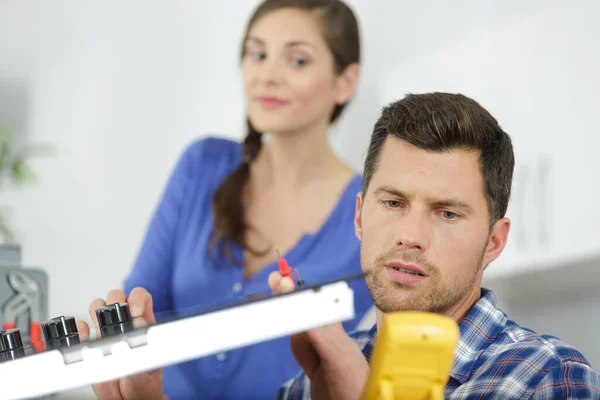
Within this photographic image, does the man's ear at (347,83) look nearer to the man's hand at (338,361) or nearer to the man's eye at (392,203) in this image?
the man's eye at (392,203)

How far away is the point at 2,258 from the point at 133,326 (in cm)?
62

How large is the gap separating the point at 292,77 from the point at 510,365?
0.95 meters

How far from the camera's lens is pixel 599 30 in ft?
5.64

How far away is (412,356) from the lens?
0.50 m

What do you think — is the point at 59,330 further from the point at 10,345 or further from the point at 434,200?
the point at 434,200

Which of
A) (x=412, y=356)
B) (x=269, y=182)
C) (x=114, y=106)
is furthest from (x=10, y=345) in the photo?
(x=114, y=106)

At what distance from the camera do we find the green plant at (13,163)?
2320 mm

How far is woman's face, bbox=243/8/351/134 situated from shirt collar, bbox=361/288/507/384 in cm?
Result: 83

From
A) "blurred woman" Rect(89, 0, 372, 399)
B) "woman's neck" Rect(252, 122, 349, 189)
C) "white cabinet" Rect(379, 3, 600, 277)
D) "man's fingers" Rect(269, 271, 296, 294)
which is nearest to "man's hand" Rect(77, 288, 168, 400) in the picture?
"man's fingers" Rect(269, 271, 296, 294)

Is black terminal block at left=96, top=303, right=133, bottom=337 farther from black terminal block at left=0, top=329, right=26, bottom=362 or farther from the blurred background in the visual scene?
the blurred background

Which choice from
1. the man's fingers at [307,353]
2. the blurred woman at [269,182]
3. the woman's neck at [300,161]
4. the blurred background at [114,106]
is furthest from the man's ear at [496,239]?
the blurred background at [114,106]

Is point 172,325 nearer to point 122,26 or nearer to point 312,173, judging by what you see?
point 312,173

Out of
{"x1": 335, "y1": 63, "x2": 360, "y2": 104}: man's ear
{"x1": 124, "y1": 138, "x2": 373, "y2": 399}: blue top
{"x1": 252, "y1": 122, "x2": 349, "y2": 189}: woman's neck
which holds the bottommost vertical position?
{"x1": 124, "y1": 138, "x2": 373, "y2": 399}: blue top

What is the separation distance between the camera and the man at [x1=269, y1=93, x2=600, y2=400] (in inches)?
27.7
